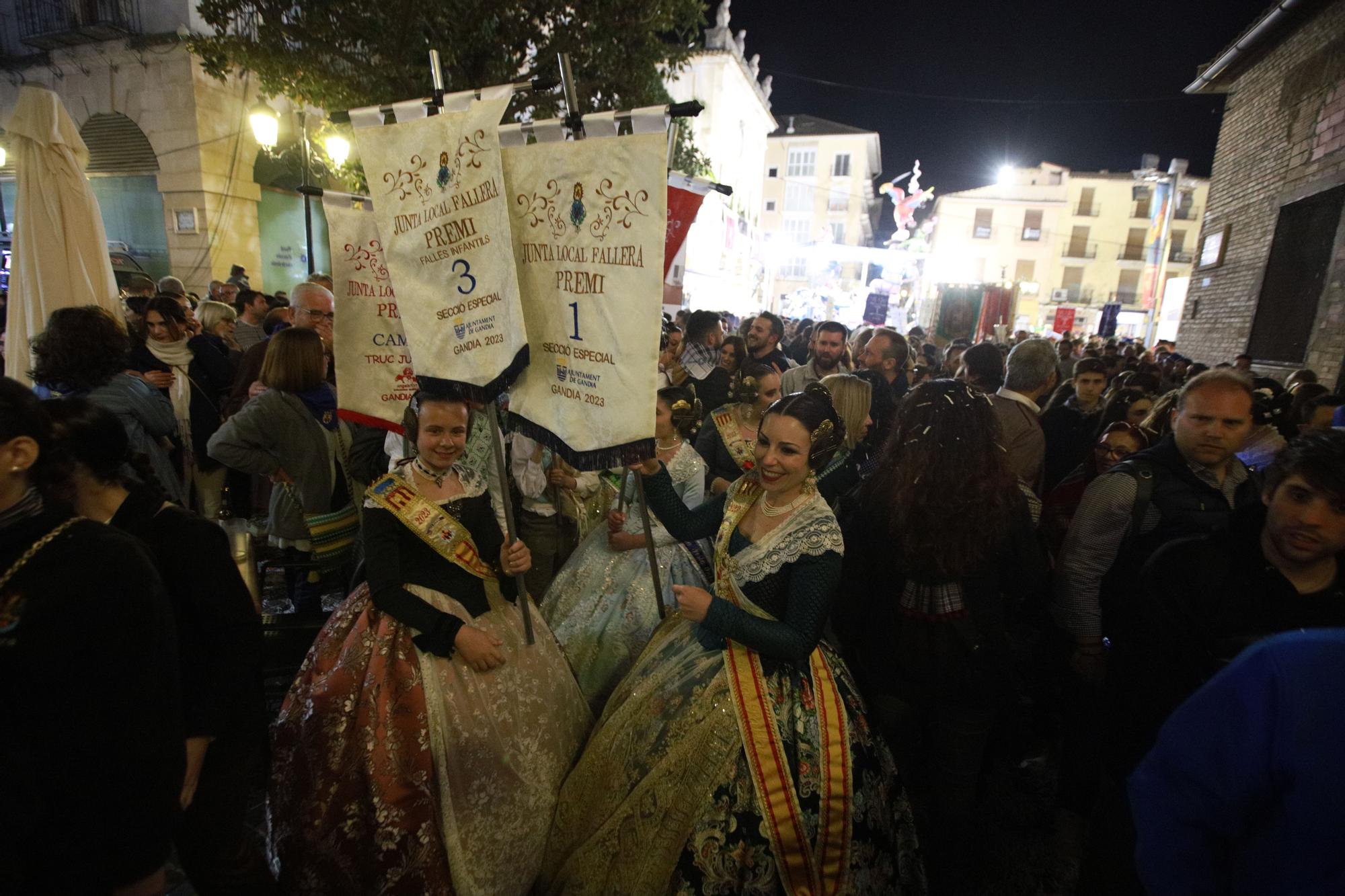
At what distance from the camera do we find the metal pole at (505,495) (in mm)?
2285

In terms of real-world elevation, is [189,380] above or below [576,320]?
below

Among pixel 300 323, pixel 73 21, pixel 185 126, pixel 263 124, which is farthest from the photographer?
pixel 73 21

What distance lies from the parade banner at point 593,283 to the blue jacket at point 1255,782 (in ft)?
4.98

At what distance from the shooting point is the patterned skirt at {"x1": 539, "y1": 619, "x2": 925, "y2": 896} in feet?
7.07

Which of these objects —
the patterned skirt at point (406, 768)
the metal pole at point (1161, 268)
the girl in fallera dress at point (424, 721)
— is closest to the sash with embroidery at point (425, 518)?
the girl in fallera dress at point (424, 721)

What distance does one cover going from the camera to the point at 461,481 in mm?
2676

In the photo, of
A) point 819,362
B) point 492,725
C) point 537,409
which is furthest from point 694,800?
point 819,362

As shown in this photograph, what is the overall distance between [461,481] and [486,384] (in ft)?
2.03

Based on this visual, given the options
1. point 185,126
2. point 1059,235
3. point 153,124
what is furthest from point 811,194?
point 153,124

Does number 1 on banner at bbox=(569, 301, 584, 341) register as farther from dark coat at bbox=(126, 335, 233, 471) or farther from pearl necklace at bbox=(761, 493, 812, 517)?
dark coat at bbox=(126, 335, 233, 471)

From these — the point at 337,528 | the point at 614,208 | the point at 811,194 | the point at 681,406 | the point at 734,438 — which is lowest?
the point at 337,528

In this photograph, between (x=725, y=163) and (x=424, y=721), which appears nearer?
(x=424, y=721)

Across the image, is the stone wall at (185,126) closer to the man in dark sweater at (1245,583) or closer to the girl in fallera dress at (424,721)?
the girl in fallera dress at (424,721)

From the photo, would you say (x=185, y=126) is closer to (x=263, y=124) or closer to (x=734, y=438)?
(x=263, y=124)
